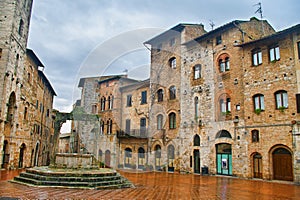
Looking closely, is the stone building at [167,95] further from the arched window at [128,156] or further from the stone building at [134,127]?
the arched window at [128,156]

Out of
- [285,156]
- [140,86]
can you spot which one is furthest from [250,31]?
[140,86]

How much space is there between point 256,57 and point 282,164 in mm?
7739

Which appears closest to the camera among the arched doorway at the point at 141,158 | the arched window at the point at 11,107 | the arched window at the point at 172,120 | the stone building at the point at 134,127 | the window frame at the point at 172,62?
the arched window at the point at 11,107

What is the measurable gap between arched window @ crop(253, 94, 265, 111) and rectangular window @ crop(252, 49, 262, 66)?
8.01 feet

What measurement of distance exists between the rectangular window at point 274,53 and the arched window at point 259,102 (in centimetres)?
269

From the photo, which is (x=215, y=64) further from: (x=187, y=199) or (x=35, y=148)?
(x=35, y=148)

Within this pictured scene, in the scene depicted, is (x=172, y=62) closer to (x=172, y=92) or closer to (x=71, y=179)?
(x=172, y=92)

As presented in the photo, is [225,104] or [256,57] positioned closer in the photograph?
[256,57]

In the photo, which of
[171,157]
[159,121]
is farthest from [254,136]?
[159,121]

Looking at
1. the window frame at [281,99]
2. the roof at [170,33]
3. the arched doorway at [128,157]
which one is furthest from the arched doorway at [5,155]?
the window frame at [281,99]

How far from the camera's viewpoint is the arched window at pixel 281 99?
16.9 m

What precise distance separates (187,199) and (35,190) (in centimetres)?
588

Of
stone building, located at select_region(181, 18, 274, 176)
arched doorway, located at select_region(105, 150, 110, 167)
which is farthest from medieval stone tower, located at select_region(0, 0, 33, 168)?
stone building, located at select_region(181, 18, 274, 176)

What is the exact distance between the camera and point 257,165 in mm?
17766
